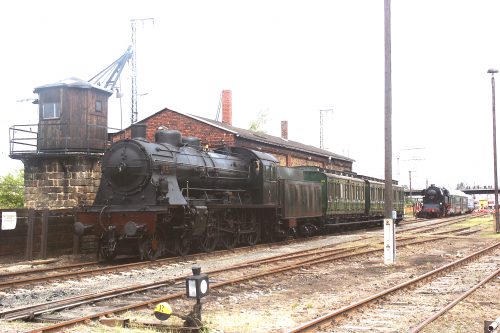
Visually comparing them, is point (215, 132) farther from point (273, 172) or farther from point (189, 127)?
point (273, 172)

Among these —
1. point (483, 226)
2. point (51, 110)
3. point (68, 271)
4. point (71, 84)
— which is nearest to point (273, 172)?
point (71, 84)

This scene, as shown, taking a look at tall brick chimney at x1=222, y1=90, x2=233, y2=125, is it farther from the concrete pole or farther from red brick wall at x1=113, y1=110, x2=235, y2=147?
the concrete pole

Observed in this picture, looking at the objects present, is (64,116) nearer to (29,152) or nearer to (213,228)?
(29,152)

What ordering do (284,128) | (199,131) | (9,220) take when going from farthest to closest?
(284,128) → (199,131) → (9,220)

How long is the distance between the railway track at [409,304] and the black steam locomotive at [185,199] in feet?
22.6

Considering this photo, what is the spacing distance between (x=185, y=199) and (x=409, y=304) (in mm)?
8502

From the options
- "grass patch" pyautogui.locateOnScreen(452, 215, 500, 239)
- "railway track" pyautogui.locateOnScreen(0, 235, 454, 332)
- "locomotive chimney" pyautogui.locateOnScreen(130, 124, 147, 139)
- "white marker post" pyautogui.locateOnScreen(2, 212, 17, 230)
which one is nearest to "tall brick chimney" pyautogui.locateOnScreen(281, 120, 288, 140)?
"grass patch" pyautogui.locateOnScreen(452, 215, 500, 239)

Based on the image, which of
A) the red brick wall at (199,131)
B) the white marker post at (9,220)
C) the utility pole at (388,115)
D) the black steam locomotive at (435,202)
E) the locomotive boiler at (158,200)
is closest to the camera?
the white marker post at (9,220)

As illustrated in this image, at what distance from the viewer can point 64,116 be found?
1998cm

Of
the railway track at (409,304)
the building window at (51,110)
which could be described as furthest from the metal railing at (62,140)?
the railway track at (409,304)

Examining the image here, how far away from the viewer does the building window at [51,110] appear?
792 inches

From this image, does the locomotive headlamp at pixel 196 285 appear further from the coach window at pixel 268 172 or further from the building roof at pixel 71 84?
the building roof at pixel 71 84

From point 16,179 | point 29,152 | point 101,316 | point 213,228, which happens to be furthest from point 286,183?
point 16,179

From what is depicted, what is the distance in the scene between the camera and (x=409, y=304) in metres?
8.68
